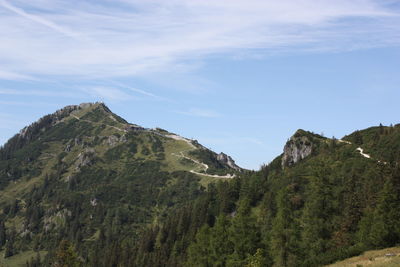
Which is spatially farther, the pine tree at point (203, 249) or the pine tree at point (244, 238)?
the pine tree at point (203, 249)

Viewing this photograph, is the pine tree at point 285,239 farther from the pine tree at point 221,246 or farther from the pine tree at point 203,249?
the pine tree at point 203,249

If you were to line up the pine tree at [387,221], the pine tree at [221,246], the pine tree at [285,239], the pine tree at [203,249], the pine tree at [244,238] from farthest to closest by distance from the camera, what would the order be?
the pine tree at [203,249] → the pine tree at [221,246] → the pine tree at [244,238] → the pine tree at [285,239] → the pine tree at [387,221]

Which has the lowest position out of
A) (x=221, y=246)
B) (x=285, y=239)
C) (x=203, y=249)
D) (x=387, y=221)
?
(x=203, y=249)

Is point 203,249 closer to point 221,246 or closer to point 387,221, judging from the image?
point 221,246

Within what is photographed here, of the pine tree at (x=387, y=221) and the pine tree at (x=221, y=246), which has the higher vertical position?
the pine tree at (x=387, y=221)

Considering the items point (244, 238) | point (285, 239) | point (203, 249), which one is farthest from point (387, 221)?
point (203, 249)

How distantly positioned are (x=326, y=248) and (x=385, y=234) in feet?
32.3

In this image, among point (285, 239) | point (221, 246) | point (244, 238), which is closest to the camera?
point (285, 239)

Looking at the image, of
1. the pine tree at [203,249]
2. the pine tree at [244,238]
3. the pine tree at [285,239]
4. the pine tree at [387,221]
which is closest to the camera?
the pine tree at [387,221]

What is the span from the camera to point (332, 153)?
191 meters

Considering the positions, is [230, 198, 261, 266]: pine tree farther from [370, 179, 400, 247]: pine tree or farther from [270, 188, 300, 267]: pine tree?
[370, 179, 400, 247]: pine tree

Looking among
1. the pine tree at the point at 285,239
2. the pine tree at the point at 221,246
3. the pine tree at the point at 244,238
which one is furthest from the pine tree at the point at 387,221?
the pine tree at the point at 221,246

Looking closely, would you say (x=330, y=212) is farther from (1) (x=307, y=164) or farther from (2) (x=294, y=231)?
(1) (x=307, y=164)

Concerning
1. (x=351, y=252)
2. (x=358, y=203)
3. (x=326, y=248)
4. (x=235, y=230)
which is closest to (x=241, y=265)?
(x=235, y=230)
